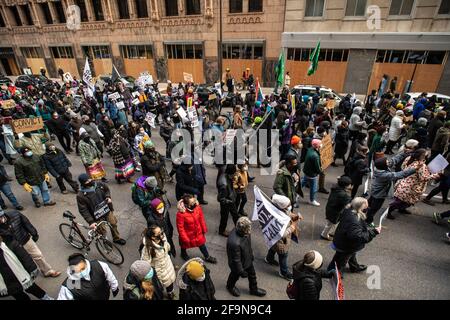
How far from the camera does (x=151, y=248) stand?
396cm

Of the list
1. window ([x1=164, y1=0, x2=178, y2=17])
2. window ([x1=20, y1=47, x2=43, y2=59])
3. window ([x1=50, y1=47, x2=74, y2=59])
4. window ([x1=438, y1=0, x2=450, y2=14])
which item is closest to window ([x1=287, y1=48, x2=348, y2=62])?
window ([x1=438, y1=0, x2=450, y2=14])

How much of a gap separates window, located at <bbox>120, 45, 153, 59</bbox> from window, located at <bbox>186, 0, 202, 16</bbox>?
5.44 meters

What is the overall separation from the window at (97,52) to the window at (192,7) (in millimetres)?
10480

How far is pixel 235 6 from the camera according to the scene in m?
21.1

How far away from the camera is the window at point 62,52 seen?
101 ft

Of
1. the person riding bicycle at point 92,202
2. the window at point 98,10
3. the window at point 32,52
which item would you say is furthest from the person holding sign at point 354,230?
the window at point 32,52

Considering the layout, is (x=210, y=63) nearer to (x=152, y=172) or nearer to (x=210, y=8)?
(x=210, y=8)

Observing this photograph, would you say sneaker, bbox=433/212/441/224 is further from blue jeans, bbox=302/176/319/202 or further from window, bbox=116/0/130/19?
window, bbox=116/0/130/19

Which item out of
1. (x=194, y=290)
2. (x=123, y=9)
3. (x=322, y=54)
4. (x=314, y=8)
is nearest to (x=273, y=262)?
(x=194, y=290)

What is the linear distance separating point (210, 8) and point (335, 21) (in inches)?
390

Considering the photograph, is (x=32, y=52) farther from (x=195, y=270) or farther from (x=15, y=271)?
(x=195, y=270)

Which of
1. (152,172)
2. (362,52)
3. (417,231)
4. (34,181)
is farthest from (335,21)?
(34,181)

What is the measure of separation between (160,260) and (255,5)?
21615 millimetres

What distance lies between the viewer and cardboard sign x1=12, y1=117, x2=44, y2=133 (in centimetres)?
803
